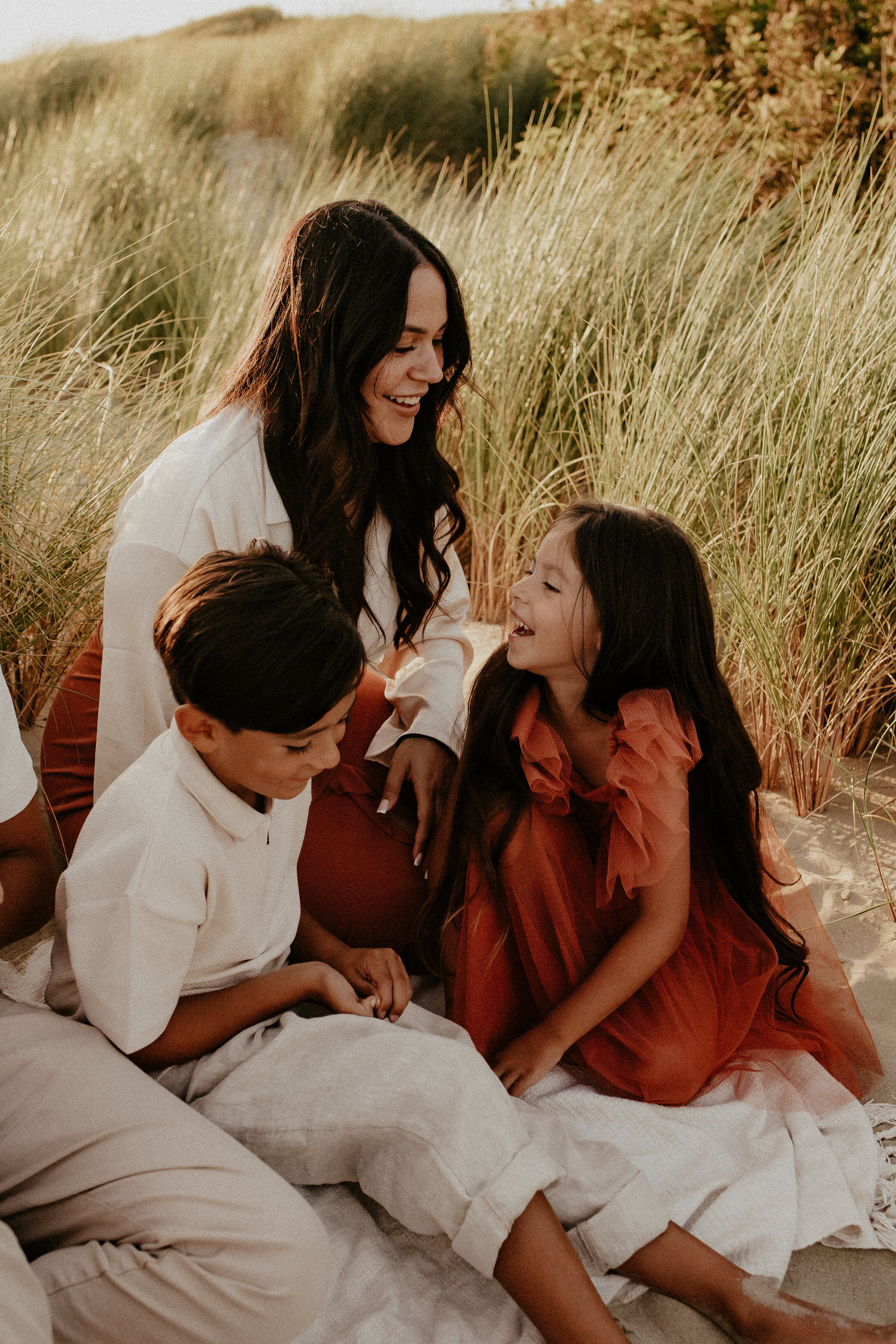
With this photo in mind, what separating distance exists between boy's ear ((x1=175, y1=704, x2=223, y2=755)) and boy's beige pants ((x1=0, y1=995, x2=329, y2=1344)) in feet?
1.42

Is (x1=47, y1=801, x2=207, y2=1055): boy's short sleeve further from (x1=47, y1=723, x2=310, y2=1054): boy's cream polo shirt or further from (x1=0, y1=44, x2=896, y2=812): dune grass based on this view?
(x1=0, y1=44, x2=896, y2=812): dune grass

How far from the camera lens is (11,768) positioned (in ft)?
5.11

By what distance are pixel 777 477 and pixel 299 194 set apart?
3.64m

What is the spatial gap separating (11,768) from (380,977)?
25.5 inches

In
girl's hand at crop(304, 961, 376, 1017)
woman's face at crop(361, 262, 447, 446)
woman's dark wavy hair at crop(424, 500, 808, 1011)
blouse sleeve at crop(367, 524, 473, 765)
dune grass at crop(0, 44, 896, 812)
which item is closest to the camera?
girl's hand at crop(304, 961, 376, 1017)

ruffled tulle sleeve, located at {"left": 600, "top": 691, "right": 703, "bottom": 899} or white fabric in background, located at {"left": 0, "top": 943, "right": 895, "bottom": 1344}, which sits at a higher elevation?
ruffled tulle sleeve, located at {"left": 600, "top": 691, "right": 703, "bottom": 899}

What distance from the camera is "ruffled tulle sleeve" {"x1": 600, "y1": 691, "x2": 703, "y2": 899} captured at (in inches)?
71.1

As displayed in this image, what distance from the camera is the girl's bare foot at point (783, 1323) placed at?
143cm

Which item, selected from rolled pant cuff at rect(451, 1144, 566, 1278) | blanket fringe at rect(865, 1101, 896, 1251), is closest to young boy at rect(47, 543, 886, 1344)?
rolled pant cuff at rect(451, 1144, 566, 1278)

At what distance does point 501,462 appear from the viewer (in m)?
3.68

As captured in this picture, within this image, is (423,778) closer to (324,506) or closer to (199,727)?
(324,506)

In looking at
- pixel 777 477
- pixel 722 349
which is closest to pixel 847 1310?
pixel 777 477

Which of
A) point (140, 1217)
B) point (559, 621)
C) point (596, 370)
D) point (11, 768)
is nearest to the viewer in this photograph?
point (140, 1217)

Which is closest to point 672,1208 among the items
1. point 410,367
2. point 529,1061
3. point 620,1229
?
point 620,1229
